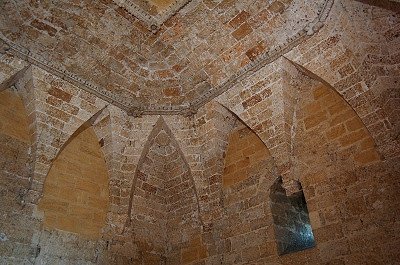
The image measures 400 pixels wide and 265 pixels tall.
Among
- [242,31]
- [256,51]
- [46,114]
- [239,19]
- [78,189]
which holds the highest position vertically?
[239,19]

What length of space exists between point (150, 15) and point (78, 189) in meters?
3.00

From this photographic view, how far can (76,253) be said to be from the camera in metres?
5.11

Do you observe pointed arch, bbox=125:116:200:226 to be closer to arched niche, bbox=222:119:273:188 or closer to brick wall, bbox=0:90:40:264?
arched niche, bbox=222:119:273:188

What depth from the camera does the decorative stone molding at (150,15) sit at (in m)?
5.57

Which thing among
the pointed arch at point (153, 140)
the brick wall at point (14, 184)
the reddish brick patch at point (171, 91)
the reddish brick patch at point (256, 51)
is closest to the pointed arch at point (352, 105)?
the reddish brick patch at point (256, 51)

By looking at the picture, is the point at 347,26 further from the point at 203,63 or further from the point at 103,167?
the point at 103,167

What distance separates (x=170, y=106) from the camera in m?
6.74

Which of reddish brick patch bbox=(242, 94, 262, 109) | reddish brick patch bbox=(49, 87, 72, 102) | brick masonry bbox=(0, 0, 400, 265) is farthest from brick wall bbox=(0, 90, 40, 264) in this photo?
reddish brick patch bbox=(242, 94, 262, 109)

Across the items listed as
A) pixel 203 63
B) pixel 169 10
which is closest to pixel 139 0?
pixel 169 10

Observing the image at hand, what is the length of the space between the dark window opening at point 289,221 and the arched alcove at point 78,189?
270 cm

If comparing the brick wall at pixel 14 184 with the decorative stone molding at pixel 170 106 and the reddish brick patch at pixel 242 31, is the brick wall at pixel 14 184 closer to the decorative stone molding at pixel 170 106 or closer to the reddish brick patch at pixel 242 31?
the decorative stone molding at pixel 170 106

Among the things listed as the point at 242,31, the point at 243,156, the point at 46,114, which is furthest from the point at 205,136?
the point at 46,114

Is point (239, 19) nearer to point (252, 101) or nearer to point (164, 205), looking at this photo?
point (252, 101)

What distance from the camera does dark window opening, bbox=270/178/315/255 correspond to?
5139 mm
